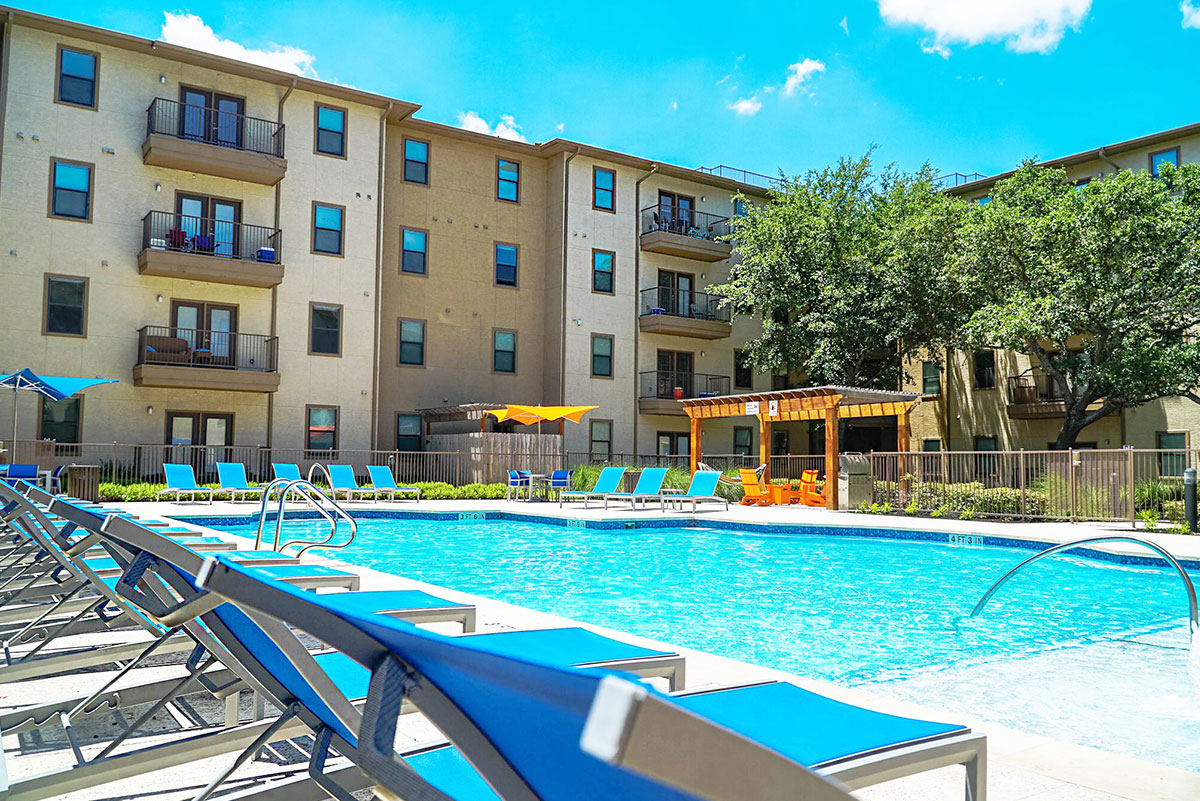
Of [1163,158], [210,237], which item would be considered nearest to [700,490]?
[210,237]

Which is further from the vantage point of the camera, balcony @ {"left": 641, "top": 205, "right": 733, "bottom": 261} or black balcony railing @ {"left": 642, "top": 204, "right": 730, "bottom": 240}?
black balcony railing @ {"left": 642, "top": 204, "right": 730, "bottom": 240}

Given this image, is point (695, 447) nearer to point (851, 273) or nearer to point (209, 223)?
point (851, 273)

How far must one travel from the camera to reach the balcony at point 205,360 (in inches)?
858

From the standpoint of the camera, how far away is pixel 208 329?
2341 centimetres

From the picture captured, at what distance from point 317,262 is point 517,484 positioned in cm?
845

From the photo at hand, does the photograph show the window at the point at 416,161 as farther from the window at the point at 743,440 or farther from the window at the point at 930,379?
the window at the point at 930,379

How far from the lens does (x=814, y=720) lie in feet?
7.14

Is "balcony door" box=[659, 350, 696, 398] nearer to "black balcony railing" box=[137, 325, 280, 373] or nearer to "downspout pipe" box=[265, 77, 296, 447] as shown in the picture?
"downspout pipe" box=[265, 77, 296, 447]

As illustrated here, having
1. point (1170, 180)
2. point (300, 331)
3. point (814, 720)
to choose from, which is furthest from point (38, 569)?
point (1170, 180)

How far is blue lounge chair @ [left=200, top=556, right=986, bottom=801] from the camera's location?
66 centimetres

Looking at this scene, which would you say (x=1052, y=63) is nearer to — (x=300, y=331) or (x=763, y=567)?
(x=300, y=331)

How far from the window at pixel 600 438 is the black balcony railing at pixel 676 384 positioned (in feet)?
5.42

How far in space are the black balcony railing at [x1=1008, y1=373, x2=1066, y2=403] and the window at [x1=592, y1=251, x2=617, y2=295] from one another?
1295 cm

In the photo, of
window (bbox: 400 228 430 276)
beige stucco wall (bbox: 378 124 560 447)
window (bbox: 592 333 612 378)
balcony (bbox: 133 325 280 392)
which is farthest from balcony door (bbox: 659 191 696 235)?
balcony (bbox: 133 325 280 392)
